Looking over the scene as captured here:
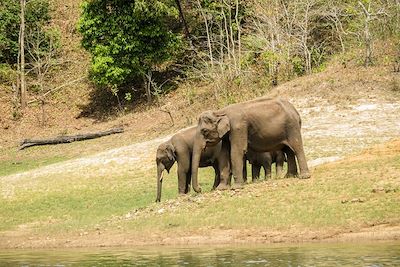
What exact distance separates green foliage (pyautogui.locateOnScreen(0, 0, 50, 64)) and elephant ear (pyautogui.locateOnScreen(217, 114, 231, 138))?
4522 cm

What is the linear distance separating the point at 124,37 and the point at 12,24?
487 inches

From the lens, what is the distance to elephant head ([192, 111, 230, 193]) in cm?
2369

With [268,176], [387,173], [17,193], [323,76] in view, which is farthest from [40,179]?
[323,76]

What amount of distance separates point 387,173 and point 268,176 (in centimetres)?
459

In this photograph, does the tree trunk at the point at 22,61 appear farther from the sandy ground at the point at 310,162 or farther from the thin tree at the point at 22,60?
the sandy ground at the point at 310,162

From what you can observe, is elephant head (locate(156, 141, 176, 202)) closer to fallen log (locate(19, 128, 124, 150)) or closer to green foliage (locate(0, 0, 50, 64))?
fallen log (locate(19, 128, 124, 150))

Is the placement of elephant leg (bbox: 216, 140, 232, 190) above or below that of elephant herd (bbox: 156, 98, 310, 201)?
below

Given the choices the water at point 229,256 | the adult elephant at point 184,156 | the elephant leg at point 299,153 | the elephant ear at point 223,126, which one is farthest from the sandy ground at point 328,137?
the water at point 229,256

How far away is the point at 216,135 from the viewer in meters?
23.8

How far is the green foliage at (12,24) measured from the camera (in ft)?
215

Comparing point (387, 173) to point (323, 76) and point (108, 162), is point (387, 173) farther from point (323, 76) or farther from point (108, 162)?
point (323, 76)

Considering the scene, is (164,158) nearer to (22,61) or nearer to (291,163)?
(291,163)

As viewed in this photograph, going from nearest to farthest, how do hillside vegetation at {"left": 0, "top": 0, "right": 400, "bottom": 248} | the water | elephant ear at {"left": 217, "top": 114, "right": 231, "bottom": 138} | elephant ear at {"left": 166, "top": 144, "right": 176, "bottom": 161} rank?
the water
hillside vegetation at {"left": 0, "top": 0, "right": 400, "bottom": 248}
elephant ear at {"left": 217, "top": 114, "right": 231, "bottom": 138}
elephant ear at {"left": 166, "top": 144, "right": 176, "bottom": 161}

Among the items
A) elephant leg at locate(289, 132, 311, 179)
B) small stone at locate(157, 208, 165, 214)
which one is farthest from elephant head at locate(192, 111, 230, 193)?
elephant leg at locate(289, 132, 311, 179)
